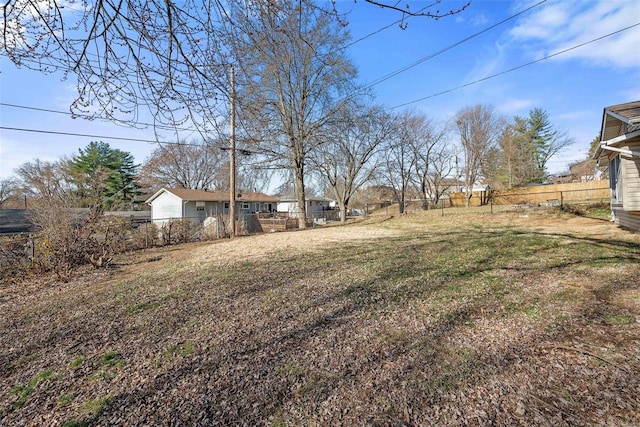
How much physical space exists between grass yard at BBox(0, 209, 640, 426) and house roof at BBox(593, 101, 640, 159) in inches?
99.0

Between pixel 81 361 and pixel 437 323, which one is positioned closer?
pixel 81 361

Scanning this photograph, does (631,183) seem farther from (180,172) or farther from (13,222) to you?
(180,172)

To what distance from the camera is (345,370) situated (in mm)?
2246

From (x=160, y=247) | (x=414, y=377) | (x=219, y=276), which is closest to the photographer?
(x=414, y=377)

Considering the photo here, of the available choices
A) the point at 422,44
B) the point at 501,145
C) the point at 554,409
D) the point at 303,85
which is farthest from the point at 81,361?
the point at 501,145

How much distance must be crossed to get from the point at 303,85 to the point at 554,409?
16872mm

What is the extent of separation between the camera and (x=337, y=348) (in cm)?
259

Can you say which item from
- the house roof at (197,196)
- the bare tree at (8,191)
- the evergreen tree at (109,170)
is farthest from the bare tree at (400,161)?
the bare tree at (8,191)

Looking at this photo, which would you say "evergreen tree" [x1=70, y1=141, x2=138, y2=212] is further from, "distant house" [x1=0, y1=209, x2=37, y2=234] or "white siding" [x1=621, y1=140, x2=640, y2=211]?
"white siding" [x1=621, y1=140, x2=640, y2=211]

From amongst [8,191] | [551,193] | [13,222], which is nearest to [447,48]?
[551,193]

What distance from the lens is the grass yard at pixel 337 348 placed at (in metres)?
1.82

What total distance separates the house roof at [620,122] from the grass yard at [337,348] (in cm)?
251

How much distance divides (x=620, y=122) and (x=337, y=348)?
9453 millimetres

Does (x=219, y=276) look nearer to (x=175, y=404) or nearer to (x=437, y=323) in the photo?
(x=175, y=404)
